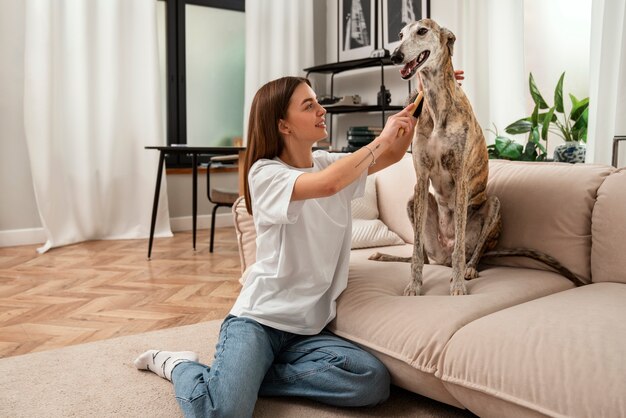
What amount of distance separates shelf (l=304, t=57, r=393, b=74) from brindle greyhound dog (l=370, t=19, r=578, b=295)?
2.92m

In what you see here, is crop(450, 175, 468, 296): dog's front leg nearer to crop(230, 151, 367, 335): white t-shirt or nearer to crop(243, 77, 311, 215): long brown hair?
crop(230, 151, 367, 335): white t-shirt

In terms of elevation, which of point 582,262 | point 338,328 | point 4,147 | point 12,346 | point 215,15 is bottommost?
point 12,346

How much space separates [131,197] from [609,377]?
4.30 metres

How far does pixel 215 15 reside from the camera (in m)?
5.62

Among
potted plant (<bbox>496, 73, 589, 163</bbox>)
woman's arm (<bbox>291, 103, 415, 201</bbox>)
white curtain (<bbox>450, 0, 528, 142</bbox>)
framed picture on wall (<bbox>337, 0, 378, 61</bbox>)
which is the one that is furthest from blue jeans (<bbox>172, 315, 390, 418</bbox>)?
framed picture on wall (<bbox>337, 0, 378, 61</bbox>)

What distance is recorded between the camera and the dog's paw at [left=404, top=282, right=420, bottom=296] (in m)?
1.90

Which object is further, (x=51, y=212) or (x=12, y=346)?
(x=51, y=212)

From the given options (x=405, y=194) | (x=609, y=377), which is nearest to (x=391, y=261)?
(x=405, y=194)

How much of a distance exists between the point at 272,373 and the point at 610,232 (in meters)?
1.10

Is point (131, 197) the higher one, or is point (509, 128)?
point (509, 128)

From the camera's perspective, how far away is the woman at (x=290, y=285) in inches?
64.9

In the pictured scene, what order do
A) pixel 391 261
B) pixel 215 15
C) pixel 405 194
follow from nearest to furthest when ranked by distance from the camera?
pixel 391 261, pixel 405 194, pixel 215 15

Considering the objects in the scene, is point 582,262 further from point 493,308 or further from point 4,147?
point 4,147

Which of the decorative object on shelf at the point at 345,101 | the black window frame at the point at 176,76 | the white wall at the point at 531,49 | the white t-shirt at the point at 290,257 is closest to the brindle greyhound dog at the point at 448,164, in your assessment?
the white t-shirt at the point at 290,257
